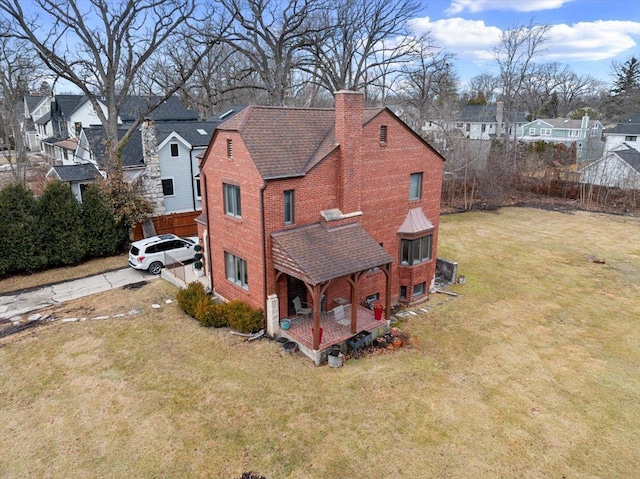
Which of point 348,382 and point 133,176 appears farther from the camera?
point 133,176

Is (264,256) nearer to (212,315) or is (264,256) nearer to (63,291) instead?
(212,315)

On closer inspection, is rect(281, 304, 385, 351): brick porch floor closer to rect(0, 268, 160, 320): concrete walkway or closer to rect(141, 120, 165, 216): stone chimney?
rect(0, 268, 160, 320): concrete walkway

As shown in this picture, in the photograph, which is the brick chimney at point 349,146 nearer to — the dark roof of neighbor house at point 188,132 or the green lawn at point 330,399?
the green lawn at point 330,399

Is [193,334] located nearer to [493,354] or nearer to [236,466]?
[236,466]

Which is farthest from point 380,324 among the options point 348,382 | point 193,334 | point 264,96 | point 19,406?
point 264,96

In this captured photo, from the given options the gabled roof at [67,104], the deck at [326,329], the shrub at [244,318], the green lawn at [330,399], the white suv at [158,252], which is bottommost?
the green lawn at [330,399]

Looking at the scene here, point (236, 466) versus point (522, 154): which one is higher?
point (522, 154)

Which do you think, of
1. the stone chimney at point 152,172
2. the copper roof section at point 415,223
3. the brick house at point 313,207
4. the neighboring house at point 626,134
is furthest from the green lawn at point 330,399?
the neighboring house at point 626,134
